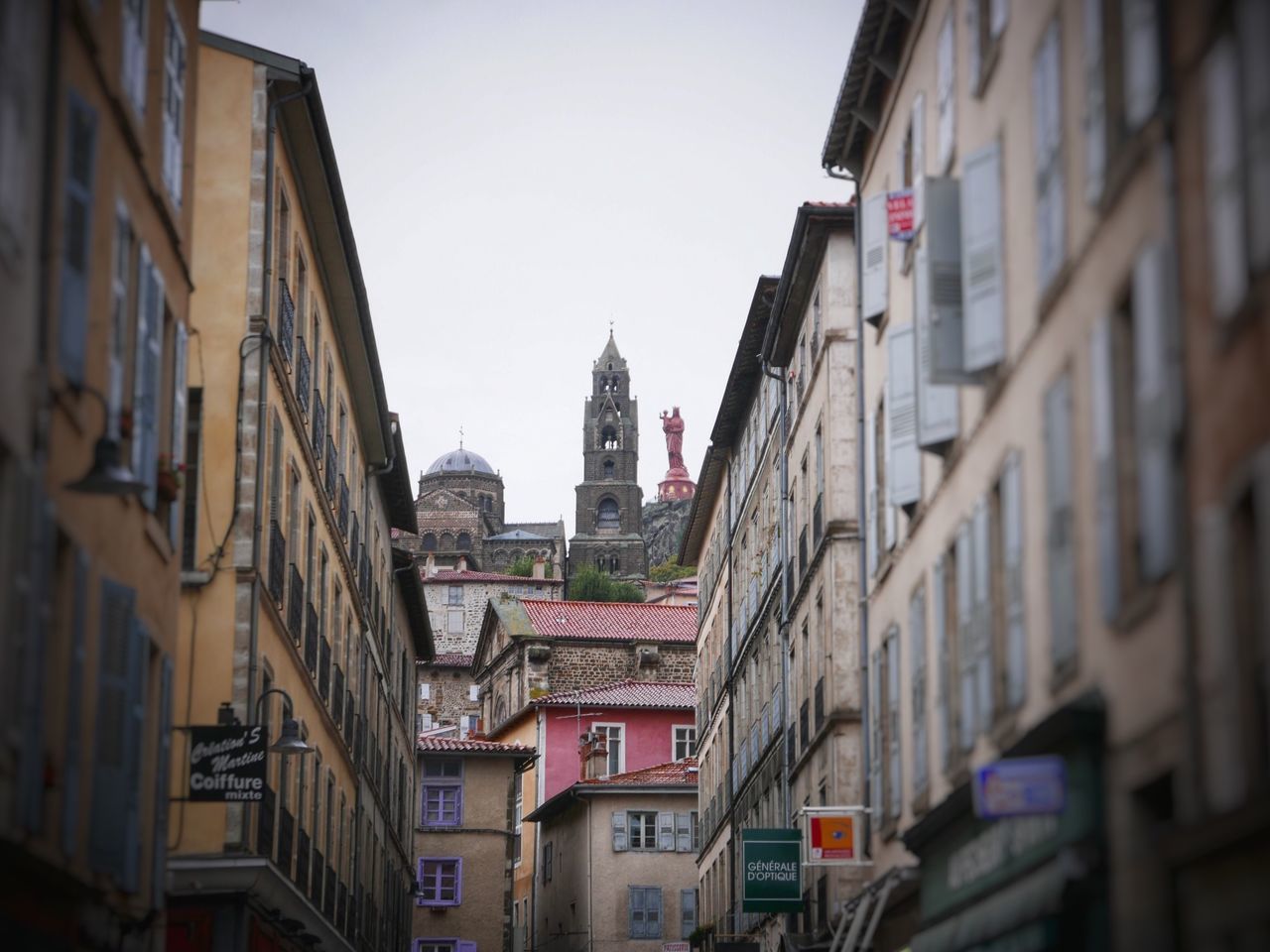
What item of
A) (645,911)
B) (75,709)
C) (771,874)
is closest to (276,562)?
(771,874)

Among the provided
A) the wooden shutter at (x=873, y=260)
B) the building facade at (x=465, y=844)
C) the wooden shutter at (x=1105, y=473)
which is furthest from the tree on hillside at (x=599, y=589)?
the wooden shutter at (x=1105, y=473)

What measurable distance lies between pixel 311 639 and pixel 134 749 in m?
13.7

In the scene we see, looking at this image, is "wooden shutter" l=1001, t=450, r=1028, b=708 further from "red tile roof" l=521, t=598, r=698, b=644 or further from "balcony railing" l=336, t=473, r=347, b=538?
"red tile roof" l=521, t=598, r=698, b=644

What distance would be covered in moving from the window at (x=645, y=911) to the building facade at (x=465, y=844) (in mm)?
3945

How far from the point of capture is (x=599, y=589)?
15788 cm

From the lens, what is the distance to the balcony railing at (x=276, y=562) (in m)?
26.5

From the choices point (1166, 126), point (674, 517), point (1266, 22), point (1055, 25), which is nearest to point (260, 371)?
point (1055, 25)

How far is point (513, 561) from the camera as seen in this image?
17712 cm

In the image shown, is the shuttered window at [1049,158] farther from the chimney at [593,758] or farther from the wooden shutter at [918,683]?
the chimney at [593,758]

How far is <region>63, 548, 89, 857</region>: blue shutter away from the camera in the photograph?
15.1 m

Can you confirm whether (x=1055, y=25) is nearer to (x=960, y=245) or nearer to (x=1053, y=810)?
(x=960, y=245)

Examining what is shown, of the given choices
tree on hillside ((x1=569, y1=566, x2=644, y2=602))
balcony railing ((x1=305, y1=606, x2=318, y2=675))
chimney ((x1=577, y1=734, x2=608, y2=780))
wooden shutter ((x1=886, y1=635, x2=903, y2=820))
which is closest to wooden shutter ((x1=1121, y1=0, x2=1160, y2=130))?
wooden shutter ((x1=886, y1=635, x2=903, y2=820))

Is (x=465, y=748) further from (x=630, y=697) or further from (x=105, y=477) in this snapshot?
(x=105, y=477)

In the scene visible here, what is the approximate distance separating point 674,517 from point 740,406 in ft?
506
